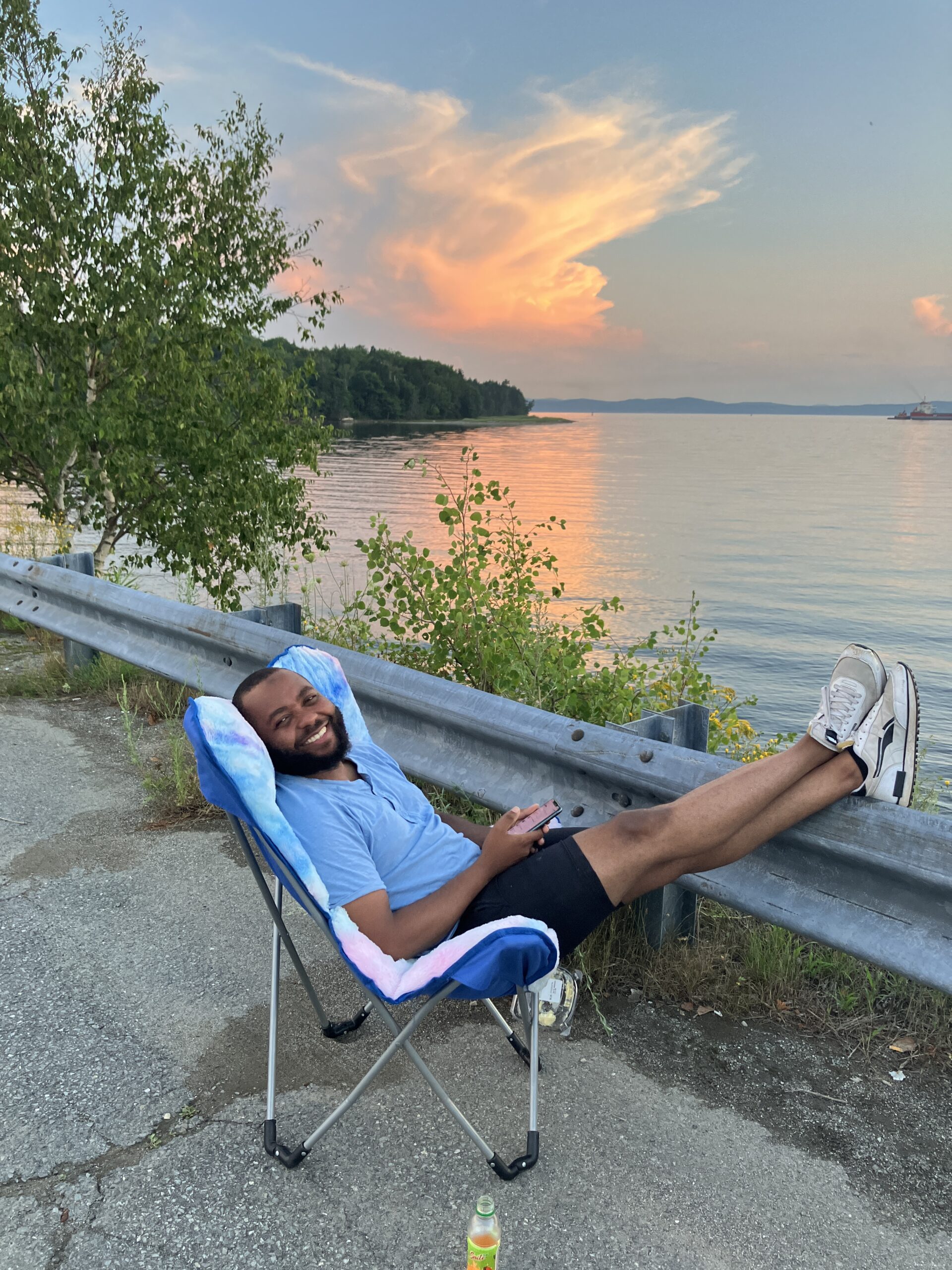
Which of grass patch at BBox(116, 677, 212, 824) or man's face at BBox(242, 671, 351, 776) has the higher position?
man's face at BBox(242, 671, 351, 776)

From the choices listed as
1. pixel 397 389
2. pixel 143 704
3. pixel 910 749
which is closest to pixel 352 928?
pixel 910 749

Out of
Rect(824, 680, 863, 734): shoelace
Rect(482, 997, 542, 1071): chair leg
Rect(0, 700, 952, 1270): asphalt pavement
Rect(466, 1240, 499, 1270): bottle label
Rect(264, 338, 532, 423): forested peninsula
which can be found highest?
Rect(264, 338, 532, 423): forested peninsula

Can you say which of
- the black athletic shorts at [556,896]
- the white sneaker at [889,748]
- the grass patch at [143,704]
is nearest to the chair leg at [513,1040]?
the black athletic shorts at [556,896]

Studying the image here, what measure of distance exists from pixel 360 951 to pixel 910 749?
1.56 m

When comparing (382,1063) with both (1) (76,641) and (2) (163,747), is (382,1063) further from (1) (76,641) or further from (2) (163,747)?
(1) (76,641)

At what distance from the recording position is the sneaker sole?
262cm

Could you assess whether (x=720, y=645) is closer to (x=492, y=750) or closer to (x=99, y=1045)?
(x=492, y=750)

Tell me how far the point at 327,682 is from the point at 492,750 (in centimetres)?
73

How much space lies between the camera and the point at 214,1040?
2.88 metres

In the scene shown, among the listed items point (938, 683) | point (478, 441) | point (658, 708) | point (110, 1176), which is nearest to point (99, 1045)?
point (110, 1176)

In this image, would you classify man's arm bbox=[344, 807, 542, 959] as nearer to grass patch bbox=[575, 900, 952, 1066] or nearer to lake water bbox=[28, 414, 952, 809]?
grass patch bbox=[575, 900, 952, 1066]

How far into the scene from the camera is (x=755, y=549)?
29.8 metres

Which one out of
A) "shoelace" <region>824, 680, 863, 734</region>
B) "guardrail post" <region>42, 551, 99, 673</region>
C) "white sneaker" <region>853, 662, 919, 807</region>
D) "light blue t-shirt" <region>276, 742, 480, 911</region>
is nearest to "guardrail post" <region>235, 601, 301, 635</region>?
"guardrail post" <region>42, 551, 99, 673</region>

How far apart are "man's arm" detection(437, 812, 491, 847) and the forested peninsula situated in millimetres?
72600
